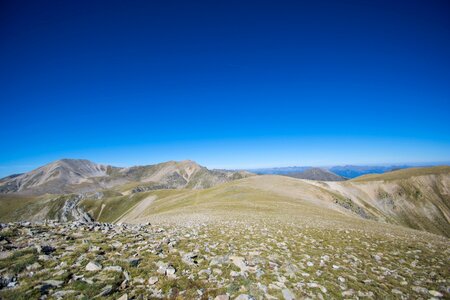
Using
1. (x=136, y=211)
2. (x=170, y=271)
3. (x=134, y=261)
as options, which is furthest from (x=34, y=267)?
(x=136, y=211)

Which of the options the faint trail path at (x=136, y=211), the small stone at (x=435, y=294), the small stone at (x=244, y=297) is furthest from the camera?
the faint trail path at (x=136, y=211)

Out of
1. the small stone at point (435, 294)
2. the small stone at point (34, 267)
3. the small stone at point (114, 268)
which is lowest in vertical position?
the small stone at point (435, 294)

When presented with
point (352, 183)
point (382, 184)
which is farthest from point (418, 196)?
point (352, 183)

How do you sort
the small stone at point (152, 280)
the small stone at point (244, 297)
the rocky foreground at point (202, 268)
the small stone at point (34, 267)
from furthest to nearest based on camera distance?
the small stone at point (34, 267) → the small stone at point (152, 280) → the rocky foreground at point (202, 268) → the small stone at point (244, 297)

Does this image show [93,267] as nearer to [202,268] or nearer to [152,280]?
[152,280]

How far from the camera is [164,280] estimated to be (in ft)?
23.5

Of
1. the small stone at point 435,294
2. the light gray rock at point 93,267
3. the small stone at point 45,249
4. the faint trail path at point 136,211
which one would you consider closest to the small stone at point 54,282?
the light gray rock at point 93,267

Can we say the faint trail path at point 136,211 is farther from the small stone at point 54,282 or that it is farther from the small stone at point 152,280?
the small stone at point 152,280

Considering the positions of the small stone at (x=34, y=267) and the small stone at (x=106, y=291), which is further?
the small stone at (x=34, y=267)

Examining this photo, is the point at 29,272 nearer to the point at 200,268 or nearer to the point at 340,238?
the point at 200,268

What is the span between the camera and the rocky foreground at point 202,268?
21.2 feet

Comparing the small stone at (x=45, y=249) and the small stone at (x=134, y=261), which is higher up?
the small stone at (x=45, y=249)

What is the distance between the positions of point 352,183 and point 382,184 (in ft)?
66.2

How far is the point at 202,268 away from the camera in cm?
830
